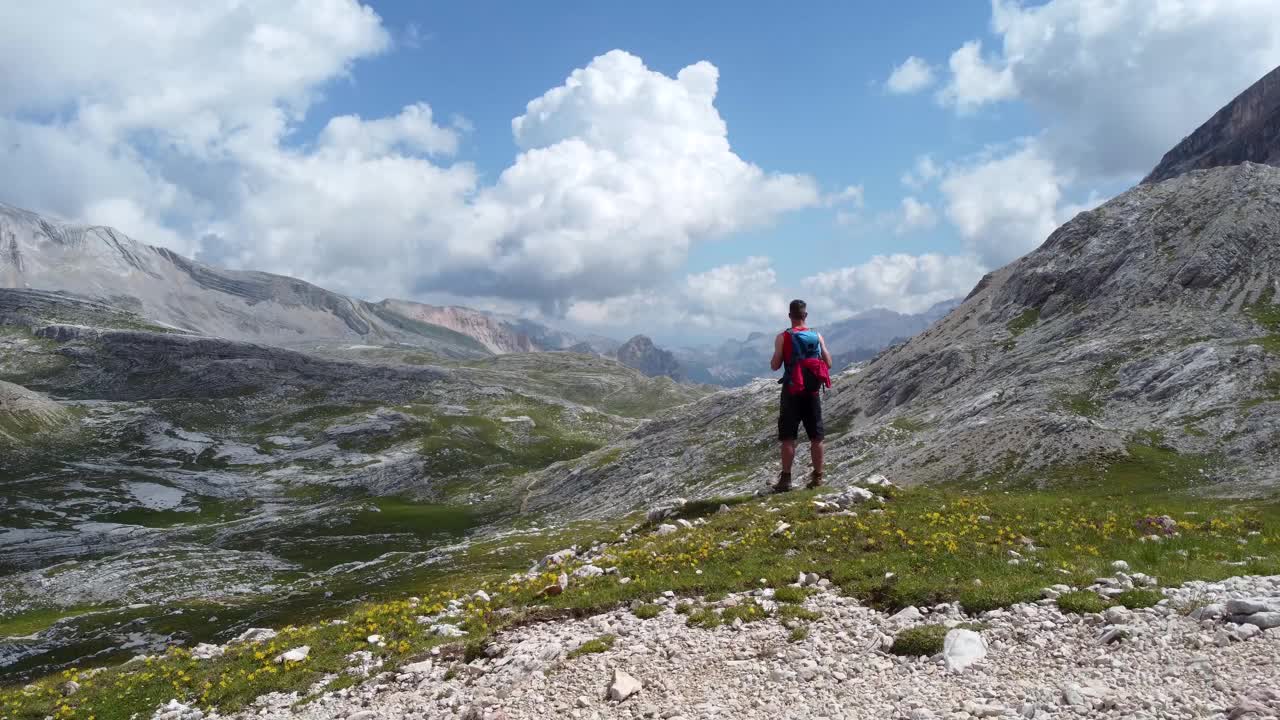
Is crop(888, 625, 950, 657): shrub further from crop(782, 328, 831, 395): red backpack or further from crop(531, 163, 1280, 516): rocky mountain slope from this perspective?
crop(531, 163, 1280, 516): rocky mountain slope

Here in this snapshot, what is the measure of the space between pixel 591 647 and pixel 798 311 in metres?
14.9

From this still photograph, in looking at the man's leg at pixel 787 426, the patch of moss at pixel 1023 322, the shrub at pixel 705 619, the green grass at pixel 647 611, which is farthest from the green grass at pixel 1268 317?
the green grass at pixel 647 611

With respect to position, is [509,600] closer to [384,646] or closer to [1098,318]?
[384,646]

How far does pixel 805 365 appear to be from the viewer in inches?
966

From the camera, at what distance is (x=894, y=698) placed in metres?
10.8

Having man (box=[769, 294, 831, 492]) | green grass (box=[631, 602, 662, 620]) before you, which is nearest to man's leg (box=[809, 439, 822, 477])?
man (box=[769, 294, 831, 492])

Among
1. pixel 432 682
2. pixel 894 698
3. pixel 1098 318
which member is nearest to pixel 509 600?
pixel 432 682

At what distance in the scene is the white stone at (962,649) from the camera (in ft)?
37.4

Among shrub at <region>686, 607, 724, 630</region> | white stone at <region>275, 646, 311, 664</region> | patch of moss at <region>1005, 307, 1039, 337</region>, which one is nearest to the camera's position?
shrub at <region>686, 607, 724, 630</region>

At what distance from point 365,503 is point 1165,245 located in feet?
561

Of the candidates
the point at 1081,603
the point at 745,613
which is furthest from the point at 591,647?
the point at 1081,603

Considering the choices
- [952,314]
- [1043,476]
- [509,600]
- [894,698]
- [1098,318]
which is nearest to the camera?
[894,698]

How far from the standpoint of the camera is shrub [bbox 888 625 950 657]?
12047mm

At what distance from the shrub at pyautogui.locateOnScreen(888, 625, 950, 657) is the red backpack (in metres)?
12.7
